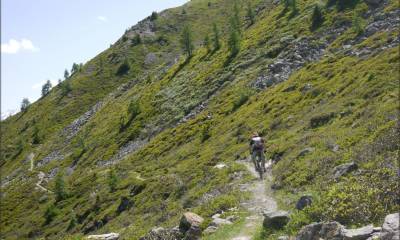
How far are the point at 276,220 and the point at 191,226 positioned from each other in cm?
546

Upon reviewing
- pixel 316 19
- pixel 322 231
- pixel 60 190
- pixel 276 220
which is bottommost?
pixel 60 190

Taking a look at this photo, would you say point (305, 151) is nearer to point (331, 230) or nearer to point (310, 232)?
point (310, 232)

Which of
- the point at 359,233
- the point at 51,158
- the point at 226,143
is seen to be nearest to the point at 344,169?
the point at 359,233

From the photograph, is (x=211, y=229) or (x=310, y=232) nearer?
(x=310, y=232)

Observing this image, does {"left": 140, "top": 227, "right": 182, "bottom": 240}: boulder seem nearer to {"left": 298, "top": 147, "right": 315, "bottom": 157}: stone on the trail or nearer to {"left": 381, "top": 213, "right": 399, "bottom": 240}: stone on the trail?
{"left": 298, "top": 147, "right": 315, "bottom": 157}: stone on the trail

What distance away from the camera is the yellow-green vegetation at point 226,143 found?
22.7m

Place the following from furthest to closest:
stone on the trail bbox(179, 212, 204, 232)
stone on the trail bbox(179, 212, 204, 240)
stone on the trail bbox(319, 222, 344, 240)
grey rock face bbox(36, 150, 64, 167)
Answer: grey rock face bbox(36, 150, 64, 167) → stone on the trail bbox(179, 212, 204, 232) → stone on the trail bbox(179, 212, 204, 240) → stone on the trail bbox(319, 222, 344, 240)

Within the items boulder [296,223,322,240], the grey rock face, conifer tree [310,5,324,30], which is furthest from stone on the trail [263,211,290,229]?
the grey rock face

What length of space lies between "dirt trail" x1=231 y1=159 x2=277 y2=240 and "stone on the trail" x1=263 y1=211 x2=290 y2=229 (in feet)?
3.93

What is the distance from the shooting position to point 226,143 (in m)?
52.0

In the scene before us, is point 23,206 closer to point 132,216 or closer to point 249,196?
point 132,216

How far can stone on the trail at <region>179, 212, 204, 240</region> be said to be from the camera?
22328mm

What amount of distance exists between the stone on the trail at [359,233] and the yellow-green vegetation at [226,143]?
4.12ft

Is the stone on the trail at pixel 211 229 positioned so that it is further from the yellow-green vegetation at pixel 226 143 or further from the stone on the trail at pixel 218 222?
the yellow-green vegetation at pixel 226 143
